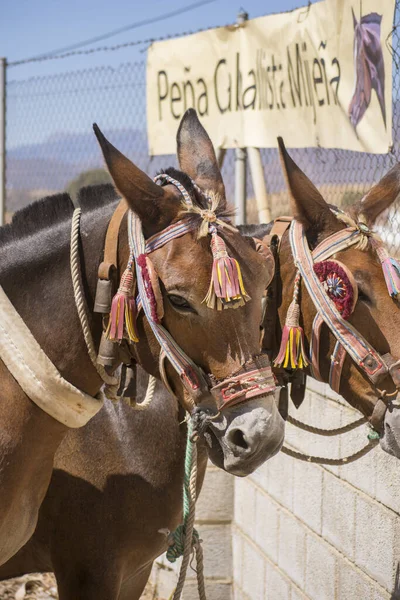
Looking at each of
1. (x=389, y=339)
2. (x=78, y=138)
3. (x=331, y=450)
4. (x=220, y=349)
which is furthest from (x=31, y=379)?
(x=78, y=138)

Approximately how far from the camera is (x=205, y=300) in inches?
91.0

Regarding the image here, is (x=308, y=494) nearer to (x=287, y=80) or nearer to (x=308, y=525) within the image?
(x=308, y=525)

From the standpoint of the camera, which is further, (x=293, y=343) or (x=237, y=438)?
(x=293, y=343)

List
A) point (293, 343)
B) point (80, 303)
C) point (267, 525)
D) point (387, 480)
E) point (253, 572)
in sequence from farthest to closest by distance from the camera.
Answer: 1. point (253, 572)
2. point (267, 525)
3. point (387, 480)
4. point (293, 343)
5. point (80, 303)

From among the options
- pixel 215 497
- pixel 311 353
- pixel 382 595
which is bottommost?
pixel 215 497

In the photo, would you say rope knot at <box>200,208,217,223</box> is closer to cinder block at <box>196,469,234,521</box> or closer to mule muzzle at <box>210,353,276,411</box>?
mule muzzle at <box>210,353,276,411</box>

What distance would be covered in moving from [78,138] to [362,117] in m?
4.58

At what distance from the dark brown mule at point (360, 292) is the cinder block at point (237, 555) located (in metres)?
2.14

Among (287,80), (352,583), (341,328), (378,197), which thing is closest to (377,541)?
(352,583)

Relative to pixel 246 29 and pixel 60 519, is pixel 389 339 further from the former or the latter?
pixel 246 29

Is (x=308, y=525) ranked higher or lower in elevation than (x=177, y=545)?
lower

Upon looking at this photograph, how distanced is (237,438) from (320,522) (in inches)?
74.4

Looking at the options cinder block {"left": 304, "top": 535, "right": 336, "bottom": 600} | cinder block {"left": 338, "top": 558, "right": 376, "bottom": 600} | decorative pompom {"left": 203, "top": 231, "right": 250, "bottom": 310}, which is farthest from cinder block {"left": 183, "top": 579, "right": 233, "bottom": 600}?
decorative pompom {"left": 203, "top": 231, "right": 250, "bottom": 310}

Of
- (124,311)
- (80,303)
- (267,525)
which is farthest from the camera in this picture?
(267,525)
